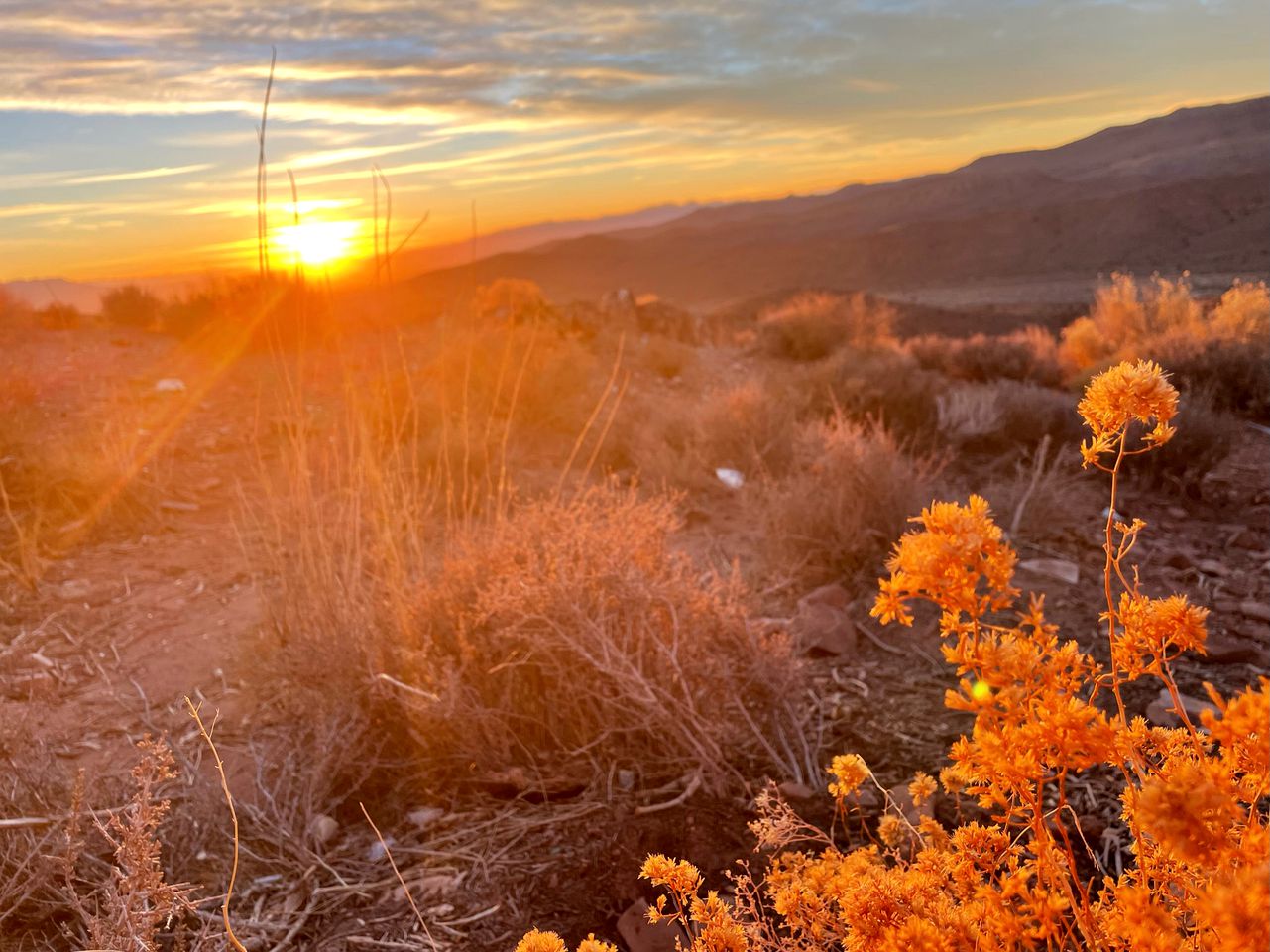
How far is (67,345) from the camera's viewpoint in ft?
40.7

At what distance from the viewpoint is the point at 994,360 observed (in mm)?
11750

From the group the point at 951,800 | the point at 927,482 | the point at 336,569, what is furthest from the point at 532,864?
the point at 927,482

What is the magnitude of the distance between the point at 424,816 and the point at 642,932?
3.19 ft

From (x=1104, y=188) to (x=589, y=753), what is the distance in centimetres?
7196

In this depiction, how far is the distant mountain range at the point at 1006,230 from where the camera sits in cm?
4922

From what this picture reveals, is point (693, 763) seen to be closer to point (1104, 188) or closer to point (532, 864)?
point (532, 864)

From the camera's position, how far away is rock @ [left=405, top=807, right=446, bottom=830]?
2826 millimetres

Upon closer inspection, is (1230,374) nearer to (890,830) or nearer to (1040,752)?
(890,830)

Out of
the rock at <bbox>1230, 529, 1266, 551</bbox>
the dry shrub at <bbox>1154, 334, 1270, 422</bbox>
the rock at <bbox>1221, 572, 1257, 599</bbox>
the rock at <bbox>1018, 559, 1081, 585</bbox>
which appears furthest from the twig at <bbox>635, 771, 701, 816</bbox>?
the dry shrub at <bbox>1154, 334, 1270, 422</bbox>

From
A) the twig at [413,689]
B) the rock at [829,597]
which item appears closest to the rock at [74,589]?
the twig at [413,689]

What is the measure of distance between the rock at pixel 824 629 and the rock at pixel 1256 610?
1.91 m

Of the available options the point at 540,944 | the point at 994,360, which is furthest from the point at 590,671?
the point at 994,360

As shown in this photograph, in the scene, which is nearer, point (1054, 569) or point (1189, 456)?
point (1054, 569)

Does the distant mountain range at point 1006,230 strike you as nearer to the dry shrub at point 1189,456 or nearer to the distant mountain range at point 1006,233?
the distant mountain range at point 1006,233
